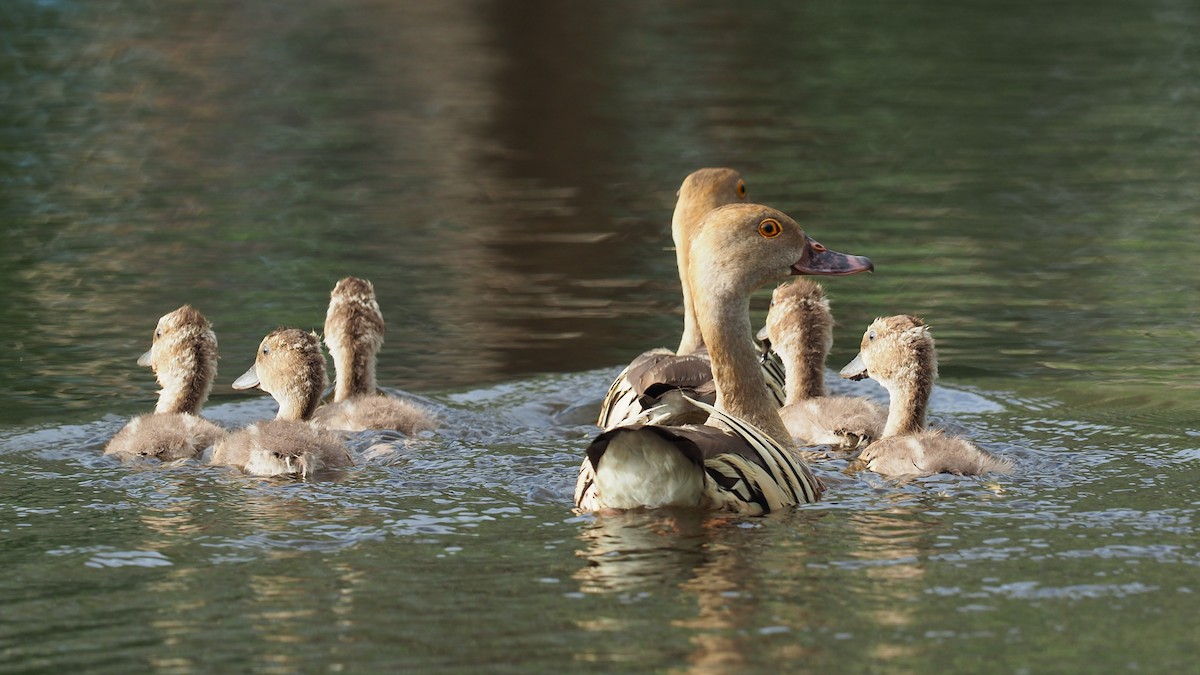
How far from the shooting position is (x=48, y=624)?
627 centimetres

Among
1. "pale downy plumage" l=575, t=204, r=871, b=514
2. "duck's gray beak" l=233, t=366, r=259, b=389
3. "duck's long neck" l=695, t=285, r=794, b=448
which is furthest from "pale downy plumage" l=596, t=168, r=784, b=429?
"duck's gray beak" l=233, t=366, r=259, b=389

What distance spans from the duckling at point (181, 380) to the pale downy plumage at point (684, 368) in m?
2.22

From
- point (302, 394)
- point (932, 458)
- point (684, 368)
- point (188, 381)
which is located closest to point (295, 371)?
point (302, 394)

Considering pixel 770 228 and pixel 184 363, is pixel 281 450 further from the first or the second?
pixel 770 228

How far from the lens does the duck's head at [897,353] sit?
9359 mm

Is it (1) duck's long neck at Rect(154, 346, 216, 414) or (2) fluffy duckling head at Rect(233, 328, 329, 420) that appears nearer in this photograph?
(2) fluffy duckling head at Rect(233, 328, 329, 420)

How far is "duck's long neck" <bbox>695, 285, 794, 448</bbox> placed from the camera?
A: 30.7ft

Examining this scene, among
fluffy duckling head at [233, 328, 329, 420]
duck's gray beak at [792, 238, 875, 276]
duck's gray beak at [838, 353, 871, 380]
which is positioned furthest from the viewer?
fluffy duckling head at [233, 328, 329, 420]

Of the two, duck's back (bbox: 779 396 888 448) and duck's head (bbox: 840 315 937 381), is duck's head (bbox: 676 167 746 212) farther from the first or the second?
duck's head (bbox: 840 315 937 381)

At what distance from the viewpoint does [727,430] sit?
784 cm

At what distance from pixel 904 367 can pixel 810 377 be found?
144 centimetres

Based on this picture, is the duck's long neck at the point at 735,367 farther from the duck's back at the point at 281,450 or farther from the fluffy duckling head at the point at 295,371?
the fluffy duckling head at the point at 295,371

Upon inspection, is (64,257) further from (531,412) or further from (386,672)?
(386,672)

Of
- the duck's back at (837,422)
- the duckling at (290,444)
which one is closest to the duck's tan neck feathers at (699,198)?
the duck's back at (837,422)
